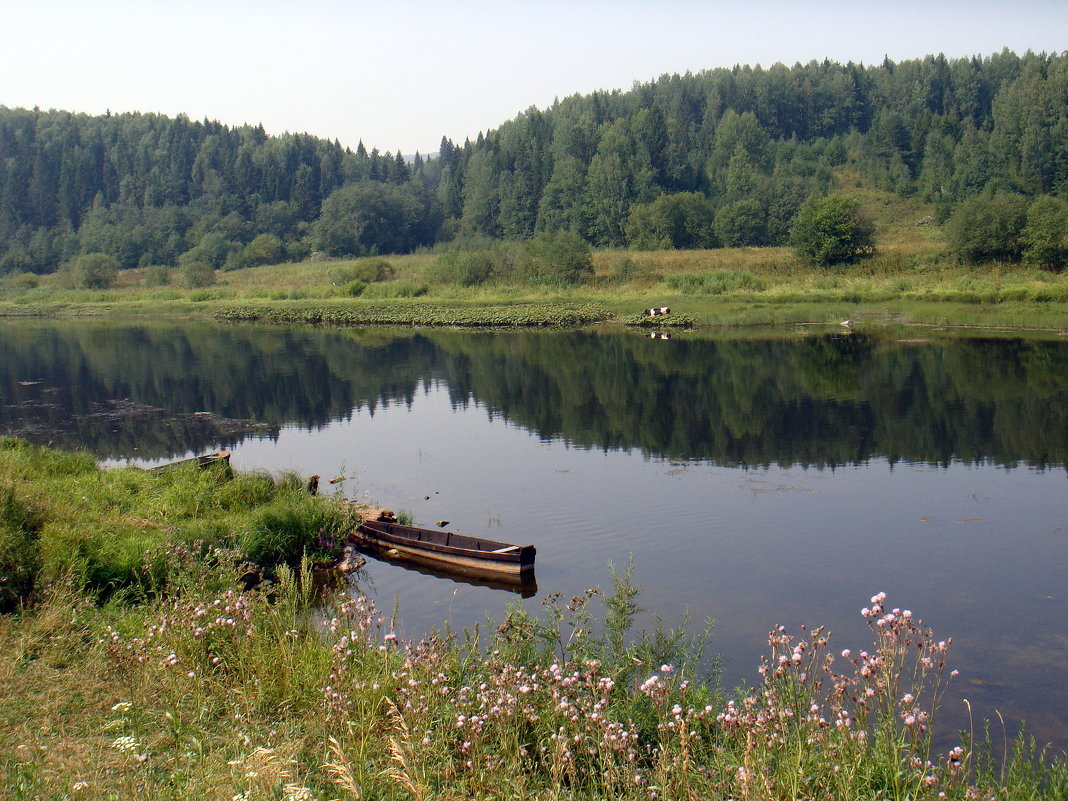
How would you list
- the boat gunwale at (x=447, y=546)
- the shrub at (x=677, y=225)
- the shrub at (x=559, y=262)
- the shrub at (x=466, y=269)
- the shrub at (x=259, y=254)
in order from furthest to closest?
the shrub at (x=259, y=254) → the shrub at (x=677, y=225) → the shrub at (x=466, y=269) → the shrub at (x=559, y=262) → the boat gunwale at (x=447, y=546)

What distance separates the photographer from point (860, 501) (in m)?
19.2

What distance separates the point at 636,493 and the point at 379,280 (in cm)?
6906

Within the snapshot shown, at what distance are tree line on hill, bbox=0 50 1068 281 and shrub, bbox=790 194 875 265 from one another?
1902 cm

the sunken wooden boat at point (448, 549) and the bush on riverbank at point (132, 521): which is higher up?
the bush on riverbank at point (132, 521)

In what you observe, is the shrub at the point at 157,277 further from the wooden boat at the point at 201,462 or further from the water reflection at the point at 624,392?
the wooden boat at the point at 201,462

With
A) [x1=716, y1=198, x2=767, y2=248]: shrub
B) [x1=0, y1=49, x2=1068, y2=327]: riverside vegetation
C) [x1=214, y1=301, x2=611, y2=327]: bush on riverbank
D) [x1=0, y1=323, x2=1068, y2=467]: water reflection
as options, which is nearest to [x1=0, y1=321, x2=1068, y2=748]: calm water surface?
[x1=0, y1=323, x2=1068, y2=467]: water reflection

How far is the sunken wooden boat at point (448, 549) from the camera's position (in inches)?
575

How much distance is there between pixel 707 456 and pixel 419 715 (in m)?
17.7

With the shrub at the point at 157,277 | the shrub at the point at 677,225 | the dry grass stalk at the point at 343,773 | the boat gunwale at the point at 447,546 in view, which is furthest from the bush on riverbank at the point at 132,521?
the shrub at the point at 157,277

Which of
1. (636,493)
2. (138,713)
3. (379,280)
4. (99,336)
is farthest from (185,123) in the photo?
(138,713)

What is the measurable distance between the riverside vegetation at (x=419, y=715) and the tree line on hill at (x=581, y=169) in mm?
79877

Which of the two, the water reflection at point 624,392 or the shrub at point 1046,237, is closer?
the water reflection at point 624,392

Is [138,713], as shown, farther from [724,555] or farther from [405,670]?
[724,555]

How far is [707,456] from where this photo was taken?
78.2 ft
